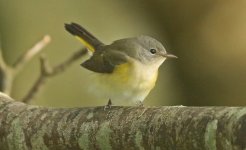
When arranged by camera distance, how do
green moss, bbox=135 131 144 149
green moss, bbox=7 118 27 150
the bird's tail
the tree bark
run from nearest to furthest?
the tree bark → green moss, bbox=135 131 144 149 → green moss, bbox=7 118 27 150 → the bird's tail

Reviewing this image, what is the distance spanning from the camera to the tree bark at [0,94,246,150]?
80.9 inches

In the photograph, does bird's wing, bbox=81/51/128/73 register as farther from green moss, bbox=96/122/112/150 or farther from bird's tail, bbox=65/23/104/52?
green moss, bbox=96/122/112/150

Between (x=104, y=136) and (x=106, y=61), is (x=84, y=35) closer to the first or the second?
(x=106, y=61)

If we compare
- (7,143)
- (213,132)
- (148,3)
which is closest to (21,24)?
(148,3)

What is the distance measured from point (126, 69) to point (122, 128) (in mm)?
949

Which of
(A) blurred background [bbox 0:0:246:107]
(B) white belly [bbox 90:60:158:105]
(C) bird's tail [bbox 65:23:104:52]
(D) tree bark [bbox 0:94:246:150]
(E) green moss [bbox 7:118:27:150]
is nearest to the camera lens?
(D) tree bark [bbox 0:94:246:150]

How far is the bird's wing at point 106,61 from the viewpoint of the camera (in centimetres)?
344

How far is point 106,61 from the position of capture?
11.4 ft

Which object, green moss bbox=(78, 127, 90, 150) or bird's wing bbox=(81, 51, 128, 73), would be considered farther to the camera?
bird's wing bbox=(81, 51, 128, 73)

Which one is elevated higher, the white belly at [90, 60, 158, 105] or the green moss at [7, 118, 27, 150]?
the white belly at [90, 60, 158, 105]

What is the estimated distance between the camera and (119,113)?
102 inches

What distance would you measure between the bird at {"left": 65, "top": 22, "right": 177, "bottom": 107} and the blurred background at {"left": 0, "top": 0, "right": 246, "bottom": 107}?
8.01 feet

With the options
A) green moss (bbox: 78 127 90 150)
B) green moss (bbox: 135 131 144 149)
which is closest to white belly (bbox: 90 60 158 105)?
green moss (bbox: 78 127 90 150)

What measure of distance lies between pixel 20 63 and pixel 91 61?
512mm
